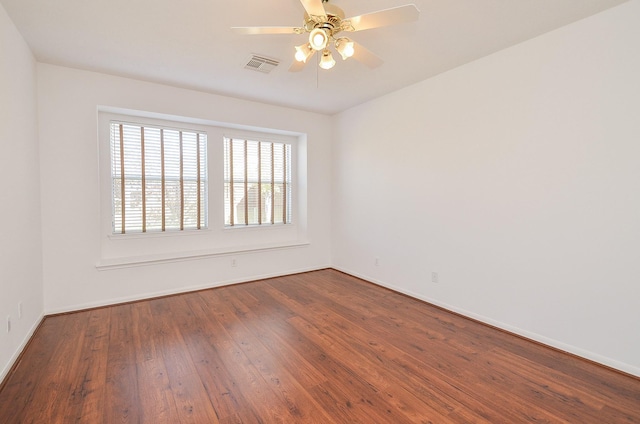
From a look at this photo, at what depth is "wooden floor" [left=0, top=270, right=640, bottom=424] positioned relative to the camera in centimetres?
181

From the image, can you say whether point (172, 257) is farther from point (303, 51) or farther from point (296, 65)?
point (303, 51)

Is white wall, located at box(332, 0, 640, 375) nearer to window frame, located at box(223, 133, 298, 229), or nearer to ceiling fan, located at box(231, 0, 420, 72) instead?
ceiling fan, located at box(231, 0, 420, 72)

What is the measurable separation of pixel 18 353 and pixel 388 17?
377 centimetres

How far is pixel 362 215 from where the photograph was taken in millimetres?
4660

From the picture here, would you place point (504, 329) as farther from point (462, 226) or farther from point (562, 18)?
point (562, 18)

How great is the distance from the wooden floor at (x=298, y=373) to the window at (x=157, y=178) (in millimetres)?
1244

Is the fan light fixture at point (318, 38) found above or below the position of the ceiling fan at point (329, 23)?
below

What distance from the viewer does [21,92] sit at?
8.55 ft

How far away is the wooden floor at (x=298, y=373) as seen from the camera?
5.93ft

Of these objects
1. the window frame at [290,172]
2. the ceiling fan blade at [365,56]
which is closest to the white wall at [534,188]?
the ceiling fan blade at [365,56]

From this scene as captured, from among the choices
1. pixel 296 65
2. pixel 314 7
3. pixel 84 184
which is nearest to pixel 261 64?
pixel 296 65

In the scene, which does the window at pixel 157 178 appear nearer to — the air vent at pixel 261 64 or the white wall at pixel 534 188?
the air vent at pixel 261 64

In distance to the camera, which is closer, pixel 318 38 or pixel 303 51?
pixel 318 38

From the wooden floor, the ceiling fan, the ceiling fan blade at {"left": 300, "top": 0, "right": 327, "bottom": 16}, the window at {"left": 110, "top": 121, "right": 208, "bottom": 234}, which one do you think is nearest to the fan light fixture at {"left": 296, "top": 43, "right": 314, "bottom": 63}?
the ceiling fan
